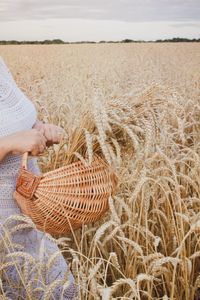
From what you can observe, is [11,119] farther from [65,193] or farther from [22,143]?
[65,193]

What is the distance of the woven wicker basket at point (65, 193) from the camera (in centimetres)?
158

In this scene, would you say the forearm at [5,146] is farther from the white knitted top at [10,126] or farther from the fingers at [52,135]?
the fingers at [52,135]

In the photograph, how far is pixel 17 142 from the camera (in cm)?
159

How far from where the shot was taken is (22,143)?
1.58m

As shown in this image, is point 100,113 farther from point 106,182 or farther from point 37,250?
point 37,250

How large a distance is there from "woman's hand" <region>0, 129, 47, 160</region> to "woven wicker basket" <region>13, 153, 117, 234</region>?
0.03 m

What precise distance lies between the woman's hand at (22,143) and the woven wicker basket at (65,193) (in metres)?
0.03

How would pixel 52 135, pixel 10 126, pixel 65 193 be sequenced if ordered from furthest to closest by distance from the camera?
pixel 52 135 < pixel 10 126 < pixel 65 193

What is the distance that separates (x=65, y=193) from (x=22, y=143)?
196 mm

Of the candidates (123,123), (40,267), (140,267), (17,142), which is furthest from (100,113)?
(140,267)

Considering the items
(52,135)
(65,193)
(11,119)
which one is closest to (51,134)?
(52,135)

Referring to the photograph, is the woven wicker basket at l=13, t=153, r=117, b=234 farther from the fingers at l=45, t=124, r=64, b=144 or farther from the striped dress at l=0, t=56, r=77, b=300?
the fingers at l=45, t=124, r=64, b=144

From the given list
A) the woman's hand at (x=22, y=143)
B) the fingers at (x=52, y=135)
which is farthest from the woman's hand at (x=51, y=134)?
the woman's hand at (x=22, y=143)

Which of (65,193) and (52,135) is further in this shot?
(52,135)
